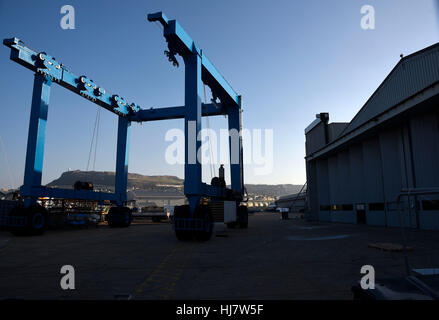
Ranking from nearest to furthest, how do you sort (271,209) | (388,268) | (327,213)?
(388,268) → (327,213) → (271,209)

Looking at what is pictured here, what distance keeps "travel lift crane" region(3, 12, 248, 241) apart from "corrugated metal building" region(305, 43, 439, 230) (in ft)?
30.8

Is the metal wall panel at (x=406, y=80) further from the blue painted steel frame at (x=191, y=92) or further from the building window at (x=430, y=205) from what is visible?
the blue painted steel frame at (x=191, y=92)

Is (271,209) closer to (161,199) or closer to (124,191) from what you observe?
(161,199)

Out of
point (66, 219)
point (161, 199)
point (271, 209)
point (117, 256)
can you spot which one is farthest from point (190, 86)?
point (161, 199)

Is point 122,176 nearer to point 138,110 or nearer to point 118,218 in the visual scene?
point 118,218

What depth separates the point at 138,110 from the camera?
27.5 metres

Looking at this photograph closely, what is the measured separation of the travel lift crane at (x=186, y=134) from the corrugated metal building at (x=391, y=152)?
939cm

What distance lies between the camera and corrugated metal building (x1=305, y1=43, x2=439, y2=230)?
16.0 m

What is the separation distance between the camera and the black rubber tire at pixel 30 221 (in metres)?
17.6

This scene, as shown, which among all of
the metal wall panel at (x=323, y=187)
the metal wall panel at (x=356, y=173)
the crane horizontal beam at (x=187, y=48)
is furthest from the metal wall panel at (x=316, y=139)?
the crane horizontal beam at (x=187, y=48)

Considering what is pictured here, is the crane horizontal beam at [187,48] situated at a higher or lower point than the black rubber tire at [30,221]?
higher

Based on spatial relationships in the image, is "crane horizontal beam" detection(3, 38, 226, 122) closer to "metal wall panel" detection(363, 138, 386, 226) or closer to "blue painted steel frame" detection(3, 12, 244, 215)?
"blue painted steel frame" detection(3, 12, 244, 215)

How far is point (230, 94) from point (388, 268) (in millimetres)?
18709
